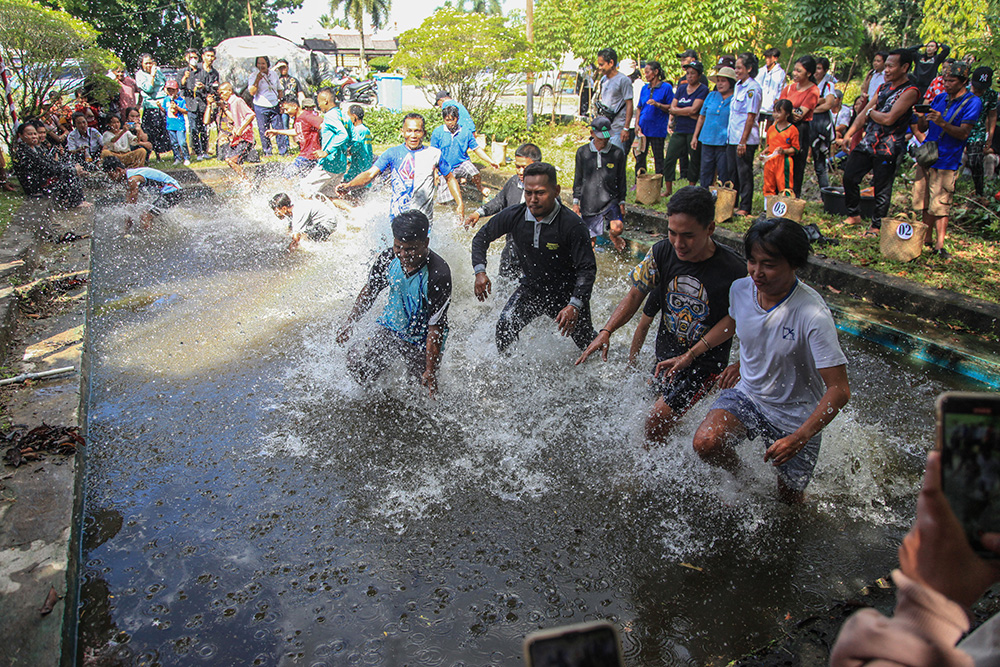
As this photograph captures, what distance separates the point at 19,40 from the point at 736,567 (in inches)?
555

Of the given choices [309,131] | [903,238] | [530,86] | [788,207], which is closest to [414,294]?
[788,207]

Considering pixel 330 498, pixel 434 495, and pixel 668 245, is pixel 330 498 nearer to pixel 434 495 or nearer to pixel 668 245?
pixel 434 495

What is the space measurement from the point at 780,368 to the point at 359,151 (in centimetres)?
730

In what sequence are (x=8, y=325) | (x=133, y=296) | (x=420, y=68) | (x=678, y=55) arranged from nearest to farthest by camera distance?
(x=8, y=325) → (x=133, y=296) → (x=678, y=55) → (x=420, y=68)

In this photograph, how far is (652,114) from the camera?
10.2 metres

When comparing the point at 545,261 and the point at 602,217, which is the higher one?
the point at 545,261

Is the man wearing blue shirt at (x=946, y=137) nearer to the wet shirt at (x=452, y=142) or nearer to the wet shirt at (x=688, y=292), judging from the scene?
the wet shirt at (x=688, y=292)

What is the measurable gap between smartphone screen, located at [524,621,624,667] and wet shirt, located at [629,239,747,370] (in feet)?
10.4

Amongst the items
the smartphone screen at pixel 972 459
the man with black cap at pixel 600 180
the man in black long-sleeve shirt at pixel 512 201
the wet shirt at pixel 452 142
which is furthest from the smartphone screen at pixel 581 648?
the wet shirt at pixel 452 142

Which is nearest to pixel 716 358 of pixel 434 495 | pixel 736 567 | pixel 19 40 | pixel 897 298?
pixel 736 567

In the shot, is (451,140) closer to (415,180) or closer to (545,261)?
(415,180)

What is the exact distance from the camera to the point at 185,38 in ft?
113

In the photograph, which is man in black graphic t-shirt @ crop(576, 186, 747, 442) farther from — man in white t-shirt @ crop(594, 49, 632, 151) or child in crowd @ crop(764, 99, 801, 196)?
man in white t-shirt @ crop(594, 49, 632, 151)

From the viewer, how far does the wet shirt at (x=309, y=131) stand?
1078cm
